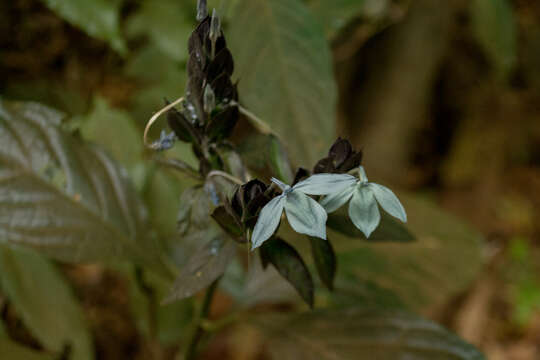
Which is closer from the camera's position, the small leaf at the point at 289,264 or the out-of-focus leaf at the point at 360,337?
the small leaf at the point at 289,264

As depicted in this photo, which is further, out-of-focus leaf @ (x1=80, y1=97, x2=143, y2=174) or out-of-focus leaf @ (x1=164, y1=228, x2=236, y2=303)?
out-of-focus leaf @ (x1=80, y1=97, x2=143, y2=174)

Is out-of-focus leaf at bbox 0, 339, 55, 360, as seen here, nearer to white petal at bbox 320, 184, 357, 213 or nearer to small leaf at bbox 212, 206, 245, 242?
small leaf at bbox 212, 206, 245, 242

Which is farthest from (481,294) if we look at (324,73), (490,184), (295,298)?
(324,73)

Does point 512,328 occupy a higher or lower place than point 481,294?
lower

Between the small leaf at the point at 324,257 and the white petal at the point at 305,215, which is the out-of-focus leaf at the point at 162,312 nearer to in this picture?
the small leaf at the point at 324,257

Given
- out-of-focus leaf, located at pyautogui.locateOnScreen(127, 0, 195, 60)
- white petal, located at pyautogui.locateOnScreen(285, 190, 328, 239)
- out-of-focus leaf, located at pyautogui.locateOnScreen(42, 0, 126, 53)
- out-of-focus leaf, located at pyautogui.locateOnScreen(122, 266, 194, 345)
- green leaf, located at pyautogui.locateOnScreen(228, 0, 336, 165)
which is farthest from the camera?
out-of-focus leaf, located at pyautogui.locateOnScreen(127, 0, 195, 60)

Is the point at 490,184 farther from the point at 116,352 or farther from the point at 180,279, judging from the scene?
the point at 180,279

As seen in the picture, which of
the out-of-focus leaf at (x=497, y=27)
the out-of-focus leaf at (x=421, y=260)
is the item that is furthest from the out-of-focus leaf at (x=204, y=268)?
the out-of-focus leaf at (x=497, y=27)

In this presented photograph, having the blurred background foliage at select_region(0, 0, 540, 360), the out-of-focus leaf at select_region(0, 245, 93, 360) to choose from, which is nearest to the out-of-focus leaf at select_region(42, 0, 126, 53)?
the blurred background foliage at select_region(0, 0, 540, 360)
